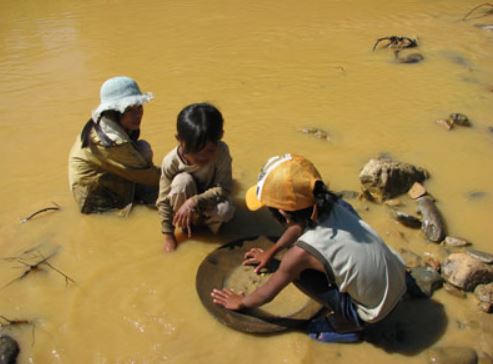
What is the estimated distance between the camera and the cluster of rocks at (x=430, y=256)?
104 inches

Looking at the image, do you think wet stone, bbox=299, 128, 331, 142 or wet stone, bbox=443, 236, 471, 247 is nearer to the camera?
wet stone, bbox=443, 236, 471, 247

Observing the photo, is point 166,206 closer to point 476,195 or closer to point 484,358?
point 484,358

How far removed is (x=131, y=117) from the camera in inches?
126

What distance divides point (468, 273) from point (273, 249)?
3.64 feet

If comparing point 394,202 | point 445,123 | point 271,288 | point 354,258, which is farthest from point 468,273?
point 445,123

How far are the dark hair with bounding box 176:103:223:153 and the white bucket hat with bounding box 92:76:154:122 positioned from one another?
0.57m

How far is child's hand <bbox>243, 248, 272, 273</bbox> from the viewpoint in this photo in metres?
2.76

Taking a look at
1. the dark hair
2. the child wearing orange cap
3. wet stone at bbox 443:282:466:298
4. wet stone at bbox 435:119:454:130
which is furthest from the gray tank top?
wet stone at bbox 435:119:454:130

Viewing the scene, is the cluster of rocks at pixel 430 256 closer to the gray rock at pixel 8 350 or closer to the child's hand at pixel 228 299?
the child's hand at pixel 228 299

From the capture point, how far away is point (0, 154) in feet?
14.0

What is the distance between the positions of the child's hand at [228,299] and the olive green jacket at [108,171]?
3.73ft

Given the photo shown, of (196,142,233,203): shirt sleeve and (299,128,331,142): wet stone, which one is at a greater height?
(196,142,233,203): shirt sleeve

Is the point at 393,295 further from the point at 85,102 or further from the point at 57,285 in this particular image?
the point at 85,102

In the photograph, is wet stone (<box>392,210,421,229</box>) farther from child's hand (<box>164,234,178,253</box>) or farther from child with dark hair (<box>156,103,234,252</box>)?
child's hand (<box>164,234,178,253</box>)
